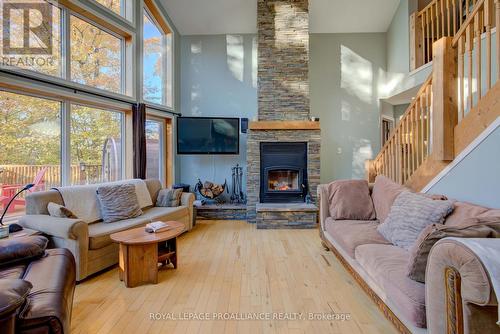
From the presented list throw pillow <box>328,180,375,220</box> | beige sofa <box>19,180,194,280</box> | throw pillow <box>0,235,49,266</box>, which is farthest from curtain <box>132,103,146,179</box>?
throw pillow <box>328,180,375,220</box>

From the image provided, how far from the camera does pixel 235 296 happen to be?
247cm

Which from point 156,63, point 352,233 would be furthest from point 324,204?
point 156,63

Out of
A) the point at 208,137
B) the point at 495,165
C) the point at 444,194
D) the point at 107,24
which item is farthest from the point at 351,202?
the point at 107,24

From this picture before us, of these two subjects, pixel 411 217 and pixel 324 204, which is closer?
pixel 411 217

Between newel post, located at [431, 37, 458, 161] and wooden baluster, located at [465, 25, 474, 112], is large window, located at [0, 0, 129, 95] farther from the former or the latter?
wooden baluster, located at [465, 25, 474, 112]

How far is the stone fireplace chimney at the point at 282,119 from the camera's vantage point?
5199 mm

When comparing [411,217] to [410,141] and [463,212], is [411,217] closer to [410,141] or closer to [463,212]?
[463,212]

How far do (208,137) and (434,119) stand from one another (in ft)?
12.9

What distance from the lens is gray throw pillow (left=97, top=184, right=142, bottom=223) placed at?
356 centimetres

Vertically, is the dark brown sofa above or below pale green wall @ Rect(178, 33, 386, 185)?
below

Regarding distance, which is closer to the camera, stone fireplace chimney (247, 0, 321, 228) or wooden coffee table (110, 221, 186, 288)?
wooden coffee table (110, 221, 186, 288)

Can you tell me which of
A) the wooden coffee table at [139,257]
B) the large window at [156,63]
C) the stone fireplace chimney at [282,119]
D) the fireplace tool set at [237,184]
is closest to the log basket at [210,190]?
the fireplace tool set at [237,184]

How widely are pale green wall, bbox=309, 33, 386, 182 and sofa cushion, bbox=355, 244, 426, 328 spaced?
3.95 m

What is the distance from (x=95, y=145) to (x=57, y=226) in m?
1.70
